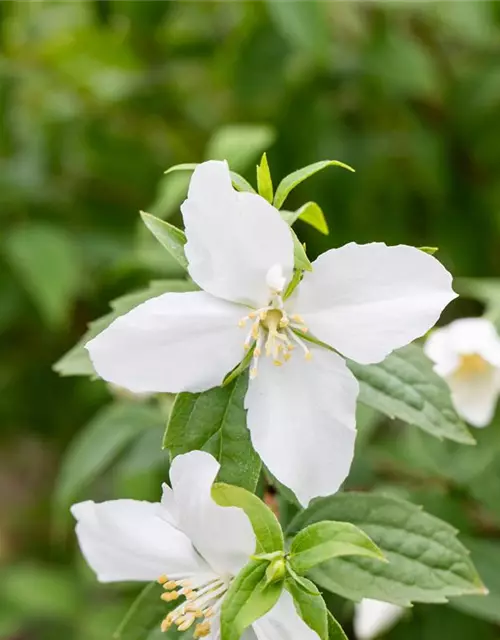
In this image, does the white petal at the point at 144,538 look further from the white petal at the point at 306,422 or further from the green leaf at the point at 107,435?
the green leaf at the point at 107,435

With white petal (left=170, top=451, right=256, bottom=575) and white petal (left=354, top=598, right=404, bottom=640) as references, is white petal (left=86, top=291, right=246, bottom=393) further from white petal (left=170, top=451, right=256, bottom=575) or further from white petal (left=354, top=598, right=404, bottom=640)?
white petal (left=354, top=598, right=404, bottom=640)

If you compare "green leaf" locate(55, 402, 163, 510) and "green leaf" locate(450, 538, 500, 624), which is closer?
"green leaf" locate(450, 538, 500, 624)

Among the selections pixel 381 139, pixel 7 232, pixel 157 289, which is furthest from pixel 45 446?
pixel 157 289

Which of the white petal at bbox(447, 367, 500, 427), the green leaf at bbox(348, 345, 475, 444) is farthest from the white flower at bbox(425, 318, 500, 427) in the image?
the green leaf at bbox(348, 345, 475, 444)

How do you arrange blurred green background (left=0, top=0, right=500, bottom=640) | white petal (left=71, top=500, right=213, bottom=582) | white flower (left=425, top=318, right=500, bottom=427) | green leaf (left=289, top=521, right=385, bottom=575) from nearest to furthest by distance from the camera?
1. green leaf (left=289, top=521, right=385, bottom=575)
2. white petal (left=71, top=500, right=213, bottom=582)
3. white flower (left=425, top=318, right=500, bottom=427)
4. blurred green background (left=0, top=0, right=500, bottom=640)

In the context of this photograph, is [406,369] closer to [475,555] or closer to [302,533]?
[302,533]

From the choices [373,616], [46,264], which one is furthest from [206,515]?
[46,264]

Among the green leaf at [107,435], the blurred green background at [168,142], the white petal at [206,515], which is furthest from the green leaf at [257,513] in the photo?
the blurred green background at [168,142]
